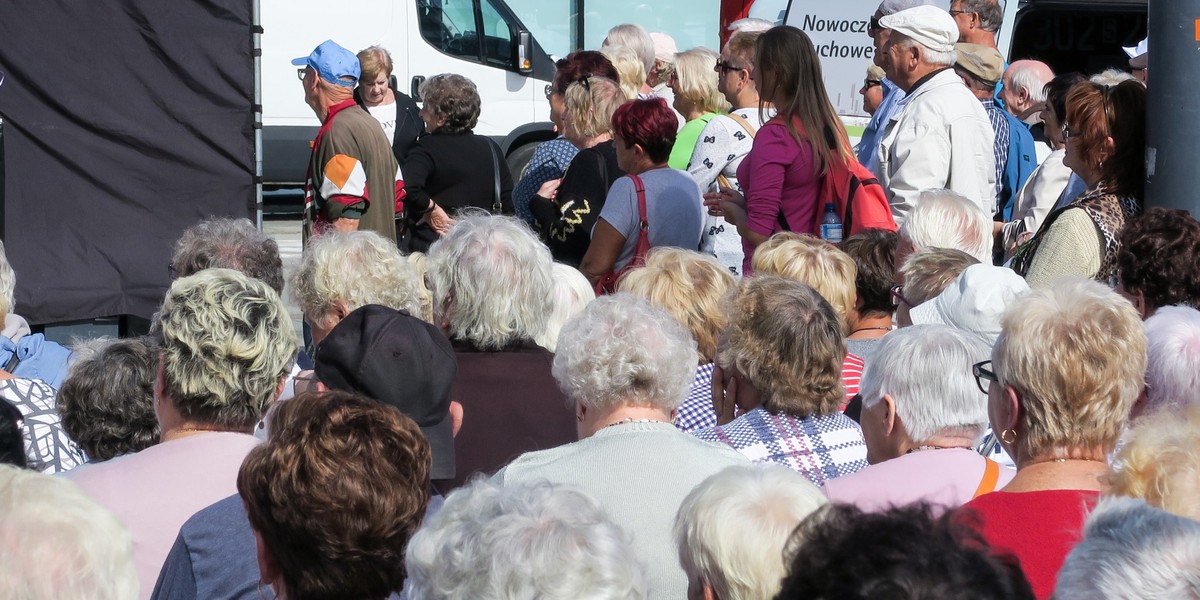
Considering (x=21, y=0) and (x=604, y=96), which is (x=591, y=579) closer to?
(x=604, y=96)

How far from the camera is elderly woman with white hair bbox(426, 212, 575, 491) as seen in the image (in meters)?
3.45

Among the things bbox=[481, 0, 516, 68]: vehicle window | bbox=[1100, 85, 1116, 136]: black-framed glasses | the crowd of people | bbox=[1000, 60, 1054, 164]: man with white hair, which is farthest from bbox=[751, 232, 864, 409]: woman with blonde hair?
bbox=[481, 0, 516, 68]: vehicle window

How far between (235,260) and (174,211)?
2.03 meters

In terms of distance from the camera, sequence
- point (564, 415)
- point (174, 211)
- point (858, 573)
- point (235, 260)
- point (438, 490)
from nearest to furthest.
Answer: point (858, 573), point (438, 490), point (564, 415), point (235, 260), point (174, 211)

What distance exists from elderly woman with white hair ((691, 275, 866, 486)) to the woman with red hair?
1.99 meters

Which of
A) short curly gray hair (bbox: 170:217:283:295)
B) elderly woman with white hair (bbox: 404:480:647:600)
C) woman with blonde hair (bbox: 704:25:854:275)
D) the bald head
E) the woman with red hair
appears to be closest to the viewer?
elderly woman with white hair (bbox: 404:480:647:600)

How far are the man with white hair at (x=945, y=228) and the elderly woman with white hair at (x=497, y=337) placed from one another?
55.4 inches

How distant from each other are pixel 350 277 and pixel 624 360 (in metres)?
1.29

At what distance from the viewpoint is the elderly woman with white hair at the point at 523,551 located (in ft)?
5.74

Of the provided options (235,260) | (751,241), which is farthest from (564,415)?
(751,241)

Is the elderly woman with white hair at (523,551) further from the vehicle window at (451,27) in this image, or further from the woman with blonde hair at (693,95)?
the vehicle window at (451,27)

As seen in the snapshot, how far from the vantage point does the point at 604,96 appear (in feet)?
19.9

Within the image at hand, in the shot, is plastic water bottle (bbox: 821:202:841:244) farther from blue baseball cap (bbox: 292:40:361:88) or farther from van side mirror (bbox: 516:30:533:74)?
van side mirror (bbox: 516:30:533:74)

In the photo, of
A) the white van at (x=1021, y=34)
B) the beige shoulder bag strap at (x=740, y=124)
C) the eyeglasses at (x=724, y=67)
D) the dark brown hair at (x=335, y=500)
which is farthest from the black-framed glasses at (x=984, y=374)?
the white van at (x=1021, y=34)
